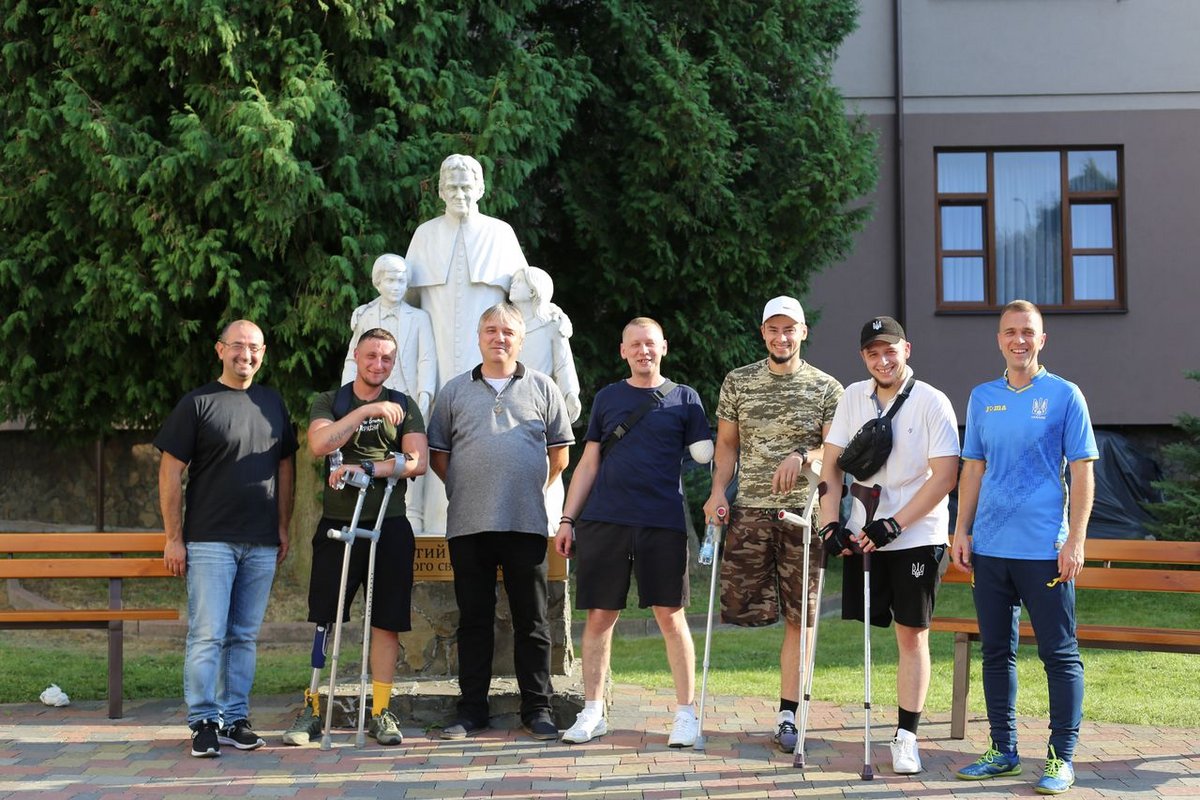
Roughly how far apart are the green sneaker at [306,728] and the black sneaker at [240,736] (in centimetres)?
13

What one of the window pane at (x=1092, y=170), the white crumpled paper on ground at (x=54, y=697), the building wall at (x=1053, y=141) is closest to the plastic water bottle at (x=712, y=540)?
the white crumpled paper on ground at (x=54, y=697)

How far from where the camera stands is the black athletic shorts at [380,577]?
591cm

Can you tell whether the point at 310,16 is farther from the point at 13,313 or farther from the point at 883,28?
the point at 883,28

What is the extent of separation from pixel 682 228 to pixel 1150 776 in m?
7.56

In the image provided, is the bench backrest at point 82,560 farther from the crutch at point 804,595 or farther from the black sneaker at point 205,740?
the crutch at point 804,595

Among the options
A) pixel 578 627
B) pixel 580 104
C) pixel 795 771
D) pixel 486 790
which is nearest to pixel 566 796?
pixel 486 790

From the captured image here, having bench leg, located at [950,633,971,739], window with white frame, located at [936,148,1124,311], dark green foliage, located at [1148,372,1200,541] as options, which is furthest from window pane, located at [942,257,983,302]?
bench leg, located at [950,633,971,739]

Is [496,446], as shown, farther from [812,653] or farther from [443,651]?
[812,653]

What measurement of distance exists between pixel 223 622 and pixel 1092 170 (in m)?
13.6

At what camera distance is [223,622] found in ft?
19.1

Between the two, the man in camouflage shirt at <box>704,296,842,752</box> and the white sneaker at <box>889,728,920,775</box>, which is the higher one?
the man in camouflage shirt at <box>704,296,842,752</box>

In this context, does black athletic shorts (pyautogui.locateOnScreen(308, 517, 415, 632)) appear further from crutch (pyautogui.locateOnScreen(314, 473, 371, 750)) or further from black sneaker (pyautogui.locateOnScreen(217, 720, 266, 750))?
black sneaker (pyautogui.locateOnScreen(217, 720, 266, 750))

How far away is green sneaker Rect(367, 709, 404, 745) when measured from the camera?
592cm

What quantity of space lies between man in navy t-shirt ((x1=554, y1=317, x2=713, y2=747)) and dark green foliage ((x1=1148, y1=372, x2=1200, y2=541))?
8.00 m
